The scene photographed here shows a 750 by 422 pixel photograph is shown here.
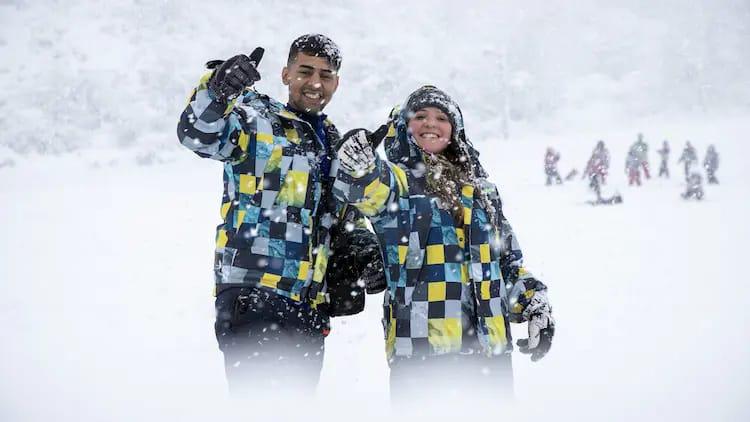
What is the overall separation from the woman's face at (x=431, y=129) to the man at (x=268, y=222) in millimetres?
439

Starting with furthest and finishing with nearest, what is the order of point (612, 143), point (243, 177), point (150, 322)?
point (612, 143), point (150, 322), point (243, 177)

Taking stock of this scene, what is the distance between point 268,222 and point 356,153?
587 millimetres

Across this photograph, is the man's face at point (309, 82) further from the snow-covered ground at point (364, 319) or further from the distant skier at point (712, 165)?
the distant skier at point (712, 165)

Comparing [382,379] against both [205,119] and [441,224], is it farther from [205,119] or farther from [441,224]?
[205,119]

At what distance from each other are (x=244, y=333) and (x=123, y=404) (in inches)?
70.1

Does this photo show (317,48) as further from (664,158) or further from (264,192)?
(664,158)

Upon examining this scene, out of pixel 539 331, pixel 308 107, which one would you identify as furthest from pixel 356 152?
pixel 539 331

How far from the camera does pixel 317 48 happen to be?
8.32 ft

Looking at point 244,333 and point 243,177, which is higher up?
point 243,177

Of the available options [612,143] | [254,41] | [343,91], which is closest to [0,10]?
[254,41]

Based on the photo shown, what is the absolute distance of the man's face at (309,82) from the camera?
8.24ft

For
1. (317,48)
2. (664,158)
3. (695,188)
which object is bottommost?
(317,48)

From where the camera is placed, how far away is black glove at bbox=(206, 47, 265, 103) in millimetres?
2049

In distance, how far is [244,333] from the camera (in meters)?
2.17
